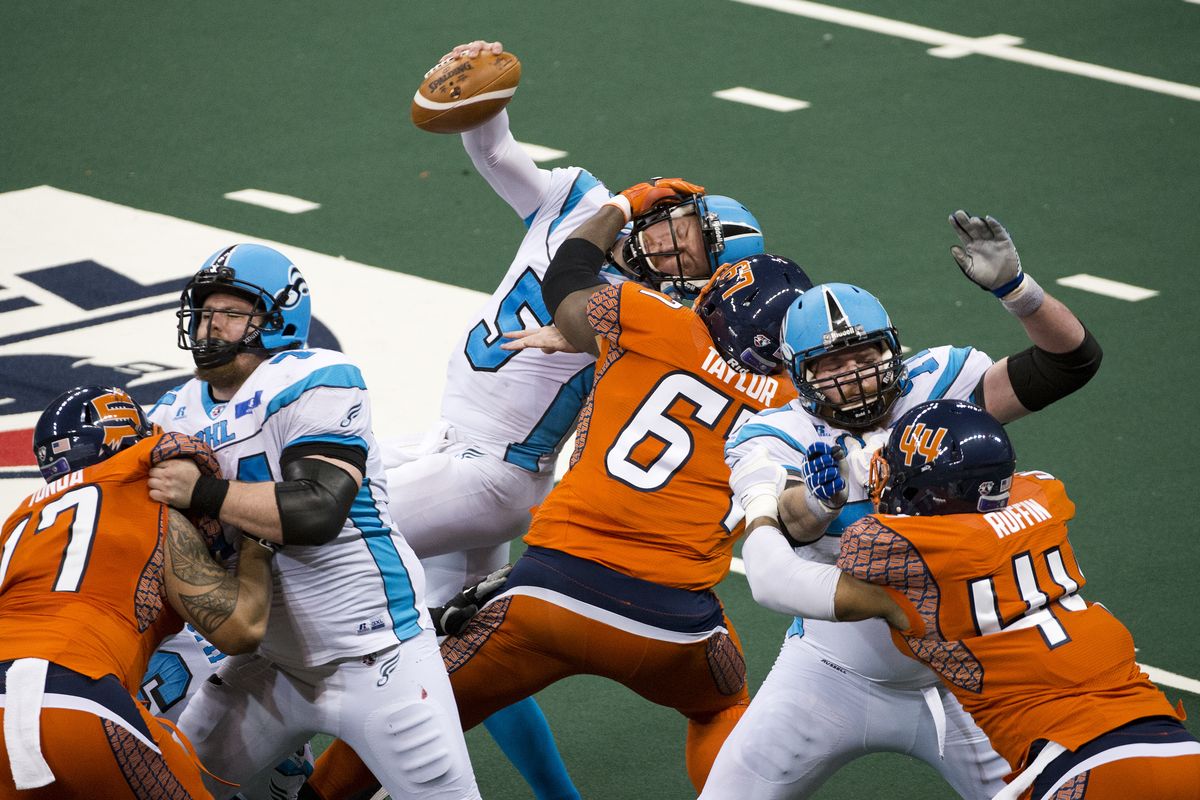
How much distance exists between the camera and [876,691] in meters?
4.62

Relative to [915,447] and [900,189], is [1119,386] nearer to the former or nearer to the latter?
[900,189]

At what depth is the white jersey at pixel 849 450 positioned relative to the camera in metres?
4.57

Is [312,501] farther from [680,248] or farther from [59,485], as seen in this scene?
[680,248]

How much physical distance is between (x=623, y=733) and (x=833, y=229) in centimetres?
492

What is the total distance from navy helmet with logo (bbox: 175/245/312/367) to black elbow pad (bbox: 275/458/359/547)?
1.53 feet

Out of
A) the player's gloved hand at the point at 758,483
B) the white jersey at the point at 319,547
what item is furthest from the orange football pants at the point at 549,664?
the player's gloved hand at the point at 758,483

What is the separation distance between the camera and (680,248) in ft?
18.3

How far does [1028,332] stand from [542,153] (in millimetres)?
6690

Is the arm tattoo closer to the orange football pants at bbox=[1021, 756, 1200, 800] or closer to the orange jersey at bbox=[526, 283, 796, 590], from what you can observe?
the orange jersey at bbox=[526, 283, 796, 590]

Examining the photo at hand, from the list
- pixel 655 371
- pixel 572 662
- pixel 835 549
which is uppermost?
pixel 655 371

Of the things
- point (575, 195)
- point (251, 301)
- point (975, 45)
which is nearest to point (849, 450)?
point (251, 301)

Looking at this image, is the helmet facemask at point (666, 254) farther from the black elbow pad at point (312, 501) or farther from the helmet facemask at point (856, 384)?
the black elbow pad at point (312, 501)

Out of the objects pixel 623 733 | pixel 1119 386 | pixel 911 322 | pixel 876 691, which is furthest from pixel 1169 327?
pixel 876 691

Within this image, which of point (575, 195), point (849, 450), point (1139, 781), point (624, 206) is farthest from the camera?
point (575, 195)
